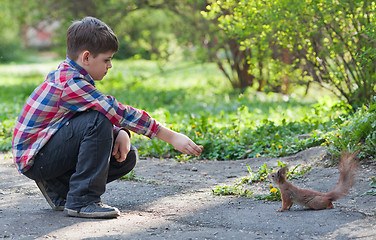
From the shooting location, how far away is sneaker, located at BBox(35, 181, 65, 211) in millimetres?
3447

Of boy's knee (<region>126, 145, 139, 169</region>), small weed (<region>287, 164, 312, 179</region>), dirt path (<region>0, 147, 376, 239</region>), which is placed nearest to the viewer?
dirt path (<region>0, 147, 376, 239</region>)

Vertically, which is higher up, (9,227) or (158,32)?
(158,32)

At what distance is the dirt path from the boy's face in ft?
3.09

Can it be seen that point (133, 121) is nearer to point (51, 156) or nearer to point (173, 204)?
point (51, 156)

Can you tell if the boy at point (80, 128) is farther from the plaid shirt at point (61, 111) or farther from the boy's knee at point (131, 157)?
the boy's knee at point (131, 157)

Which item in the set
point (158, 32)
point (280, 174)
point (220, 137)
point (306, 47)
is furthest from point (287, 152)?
point (158, 32)

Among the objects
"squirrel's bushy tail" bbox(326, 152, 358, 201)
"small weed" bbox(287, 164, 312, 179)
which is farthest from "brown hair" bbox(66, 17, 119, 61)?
"small weed" bbox(287, 164, 312, 179)

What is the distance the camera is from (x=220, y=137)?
19.9 feet

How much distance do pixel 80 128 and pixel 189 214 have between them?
92cm

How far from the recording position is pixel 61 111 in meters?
3.27

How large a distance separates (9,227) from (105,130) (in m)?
0.80

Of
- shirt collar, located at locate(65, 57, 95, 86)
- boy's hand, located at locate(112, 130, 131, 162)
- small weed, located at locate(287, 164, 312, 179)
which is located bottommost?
small weed, located at locate(287, 164, 312, 179)

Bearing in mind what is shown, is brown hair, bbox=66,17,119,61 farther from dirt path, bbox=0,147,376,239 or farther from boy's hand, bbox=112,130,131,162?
dirt path, bbox=0,147,376,239

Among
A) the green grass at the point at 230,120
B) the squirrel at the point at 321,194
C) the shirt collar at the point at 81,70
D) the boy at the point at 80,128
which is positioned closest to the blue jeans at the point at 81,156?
the boy at the point at 80,128
